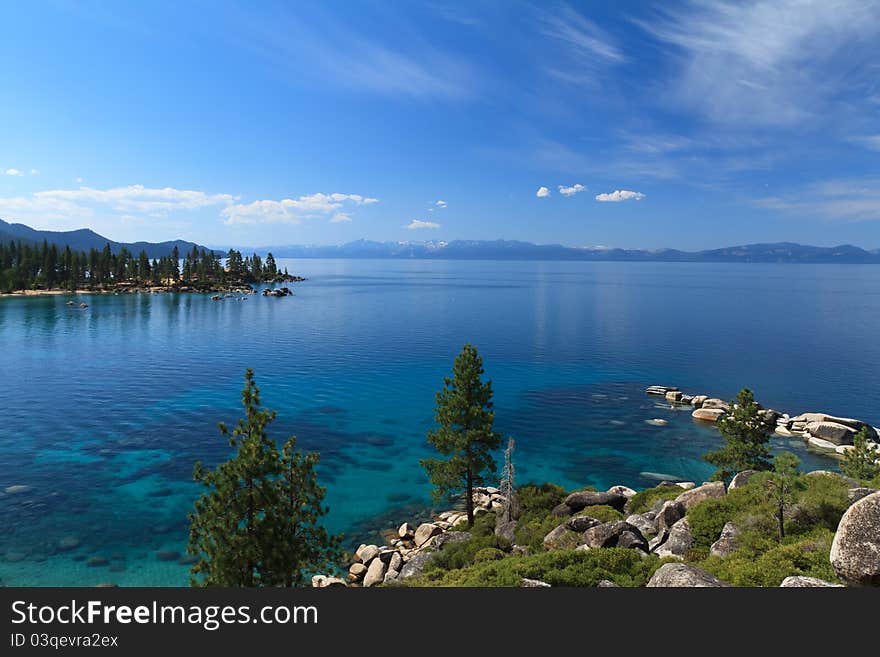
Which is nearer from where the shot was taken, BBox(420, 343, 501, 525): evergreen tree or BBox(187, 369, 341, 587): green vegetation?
BBox(187, 369, 341, 587): green vegetation

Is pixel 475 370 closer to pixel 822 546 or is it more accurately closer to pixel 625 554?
pixel 625 554

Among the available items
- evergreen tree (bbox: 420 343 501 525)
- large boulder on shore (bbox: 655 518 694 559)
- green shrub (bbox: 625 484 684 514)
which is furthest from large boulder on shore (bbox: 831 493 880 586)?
evergreen tree (bbox: 420 343 501 525)

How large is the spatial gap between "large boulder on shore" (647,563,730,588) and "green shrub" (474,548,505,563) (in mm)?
13573

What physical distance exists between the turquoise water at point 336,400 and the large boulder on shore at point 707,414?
245 cm

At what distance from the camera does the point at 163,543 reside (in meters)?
38.3

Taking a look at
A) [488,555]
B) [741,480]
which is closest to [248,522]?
[488,555]

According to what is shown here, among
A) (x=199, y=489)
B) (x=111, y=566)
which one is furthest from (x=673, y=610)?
(x=199, y=489)

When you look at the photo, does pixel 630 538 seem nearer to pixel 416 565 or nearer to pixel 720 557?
pixel 720 557

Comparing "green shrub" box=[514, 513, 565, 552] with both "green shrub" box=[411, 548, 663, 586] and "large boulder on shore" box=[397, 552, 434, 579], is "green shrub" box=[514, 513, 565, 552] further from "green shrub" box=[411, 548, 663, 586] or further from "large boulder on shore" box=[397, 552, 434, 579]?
"green shrub" box=[411, 548, 663, 586]

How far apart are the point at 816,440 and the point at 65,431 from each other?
98.8 m

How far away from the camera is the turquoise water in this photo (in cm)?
4241

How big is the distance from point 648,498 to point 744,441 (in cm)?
1117

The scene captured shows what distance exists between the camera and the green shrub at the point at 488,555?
31.1 metres

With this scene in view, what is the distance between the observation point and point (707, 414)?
70.6m
